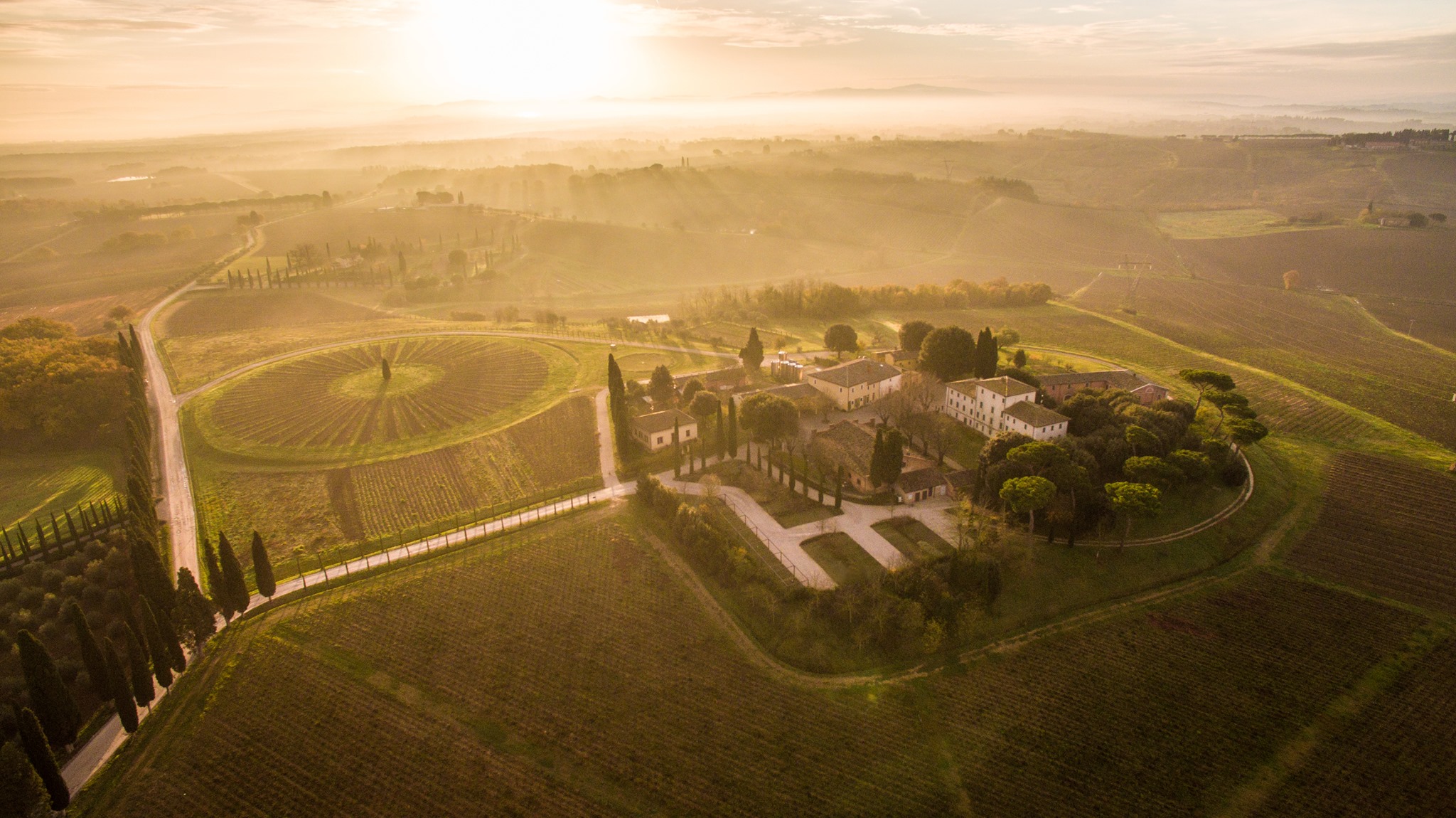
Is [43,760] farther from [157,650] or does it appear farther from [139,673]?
[157,650]

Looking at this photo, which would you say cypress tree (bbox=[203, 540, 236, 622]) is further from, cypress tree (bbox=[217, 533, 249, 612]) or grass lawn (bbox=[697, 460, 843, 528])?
grass lawn (bbox=[697, 460, 843, 528])

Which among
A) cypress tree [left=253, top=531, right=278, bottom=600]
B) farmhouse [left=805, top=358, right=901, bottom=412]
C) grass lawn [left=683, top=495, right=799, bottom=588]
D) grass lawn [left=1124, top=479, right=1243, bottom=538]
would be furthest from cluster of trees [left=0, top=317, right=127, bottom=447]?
grass lawn [left=1124, top=479, right=1243, bottom=538]

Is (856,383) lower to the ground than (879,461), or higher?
higher

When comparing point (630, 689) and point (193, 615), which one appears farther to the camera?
point (193, 615)

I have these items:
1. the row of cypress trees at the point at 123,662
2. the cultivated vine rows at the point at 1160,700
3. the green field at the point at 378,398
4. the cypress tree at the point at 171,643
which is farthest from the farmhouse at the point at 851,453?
the cypress tree at the point at 171,643

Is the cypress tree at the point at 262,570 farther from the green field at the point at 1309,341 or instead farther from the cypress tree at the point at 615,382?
the green field at the point at 1309,341

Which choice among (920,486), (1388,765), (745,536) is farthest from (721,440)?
(1388,765)
